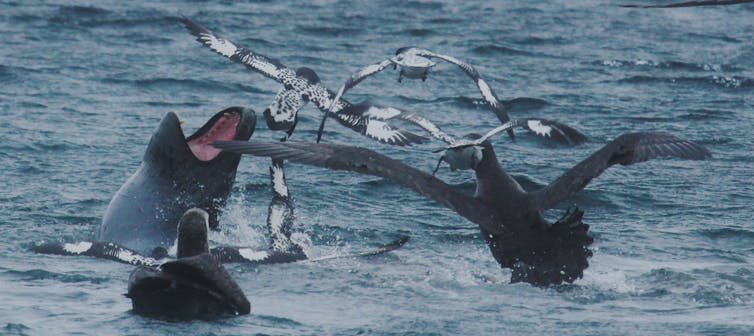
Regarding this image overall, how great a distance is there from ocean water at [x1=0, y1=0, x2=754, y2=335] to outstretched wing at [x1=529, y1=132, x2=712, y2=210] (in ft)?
2.41

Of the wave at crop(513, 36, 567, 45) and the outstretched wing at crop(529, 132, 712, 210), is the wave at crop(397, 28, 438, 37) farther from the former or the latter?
the outstretched wing at crop(529, 132, 712, 210)

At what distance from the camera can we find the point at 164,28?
1040 inches

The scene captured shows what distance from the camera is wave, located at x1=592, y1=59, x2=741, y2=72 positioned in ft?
80.1

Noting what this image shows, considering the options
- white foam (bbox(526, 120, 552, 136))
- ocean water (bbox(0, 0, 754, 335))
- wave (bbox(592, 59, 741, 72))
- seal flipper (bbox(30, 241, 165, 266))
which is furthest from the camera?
wave (bbox(592, 59, 741, 72))

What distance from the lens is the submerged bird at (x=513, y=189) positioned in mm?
13109

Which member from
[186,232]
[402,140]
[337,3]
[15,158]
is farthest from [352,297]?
[337,3]

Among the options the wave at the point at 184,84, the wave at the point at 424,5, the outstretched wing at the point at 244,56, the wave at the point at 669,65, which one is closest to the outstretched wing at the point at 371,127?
the outstretched wing at the point at 244,56

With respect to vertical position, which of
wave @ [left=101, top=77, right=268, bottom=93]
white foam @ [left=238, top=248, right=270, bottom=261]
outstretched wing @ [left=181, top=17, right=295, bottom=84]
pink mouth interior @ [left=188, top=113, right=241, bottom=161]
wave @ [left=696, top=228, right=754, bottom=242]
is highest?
outstretched wing @ [left=181, top=17, right=295, bottom=84]

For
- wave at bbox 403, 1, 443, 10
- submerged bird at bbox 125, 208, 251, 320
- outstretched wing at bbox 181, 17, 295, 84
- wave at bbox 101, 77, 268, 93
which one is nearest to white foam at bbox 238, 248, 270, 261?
submerged bird at bbox 125, 208, 251, 320

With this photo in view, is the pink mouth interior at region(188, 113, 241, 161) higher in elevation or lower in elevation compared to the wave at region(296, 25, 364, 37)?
lower

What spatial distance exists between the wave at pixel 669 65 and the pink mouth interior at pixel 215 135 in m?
11.8

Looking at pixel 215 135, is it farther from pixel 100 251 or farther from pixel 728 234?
pixel 728 234

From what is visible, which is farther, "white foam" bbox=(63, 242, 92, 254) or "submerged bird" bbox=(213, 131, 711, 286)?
"white foam" bbox=(63, 242, 92, 254)

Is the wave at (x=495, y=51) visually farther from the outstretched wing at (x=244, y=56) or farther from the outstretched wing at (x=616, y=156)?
the outstretched wing at (x=616, y=156)
